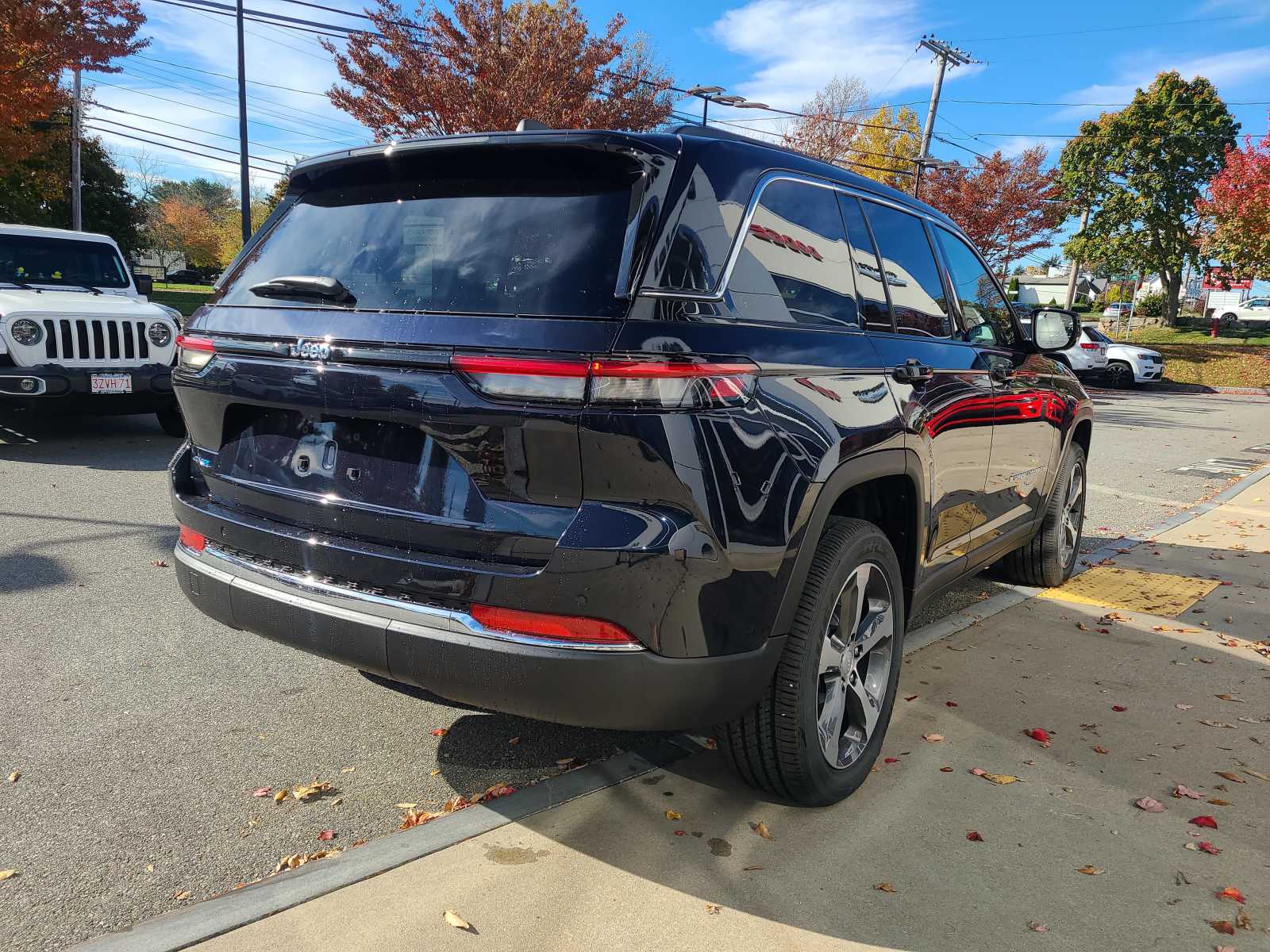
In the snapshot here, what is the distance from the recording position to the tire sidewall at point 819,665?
2.62m

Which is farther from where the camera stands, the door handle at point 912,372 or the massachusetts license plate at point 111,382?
the massachusetts license plate at point 111,382

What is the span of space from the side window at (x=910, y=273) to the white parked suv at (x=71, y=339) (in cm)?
556

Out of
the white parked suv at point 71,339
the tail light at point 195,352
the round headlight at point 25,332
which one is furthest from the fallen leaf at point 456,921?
the round headlight at point 25,332

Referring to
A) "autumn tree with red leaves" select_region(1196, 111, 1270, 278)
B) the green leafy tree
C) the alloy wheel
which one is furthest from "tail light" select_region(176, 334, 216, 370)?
the green leafy tree

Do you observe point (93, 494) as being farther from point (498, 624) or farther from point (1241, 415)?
point (1241, 415)

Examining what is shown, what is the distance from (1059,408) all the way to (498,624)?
3726 millimetres

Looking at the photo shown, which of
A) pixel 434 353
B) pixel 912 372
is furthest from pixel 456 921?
pixel 912 372

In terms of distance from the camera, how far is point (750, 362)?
234 cm

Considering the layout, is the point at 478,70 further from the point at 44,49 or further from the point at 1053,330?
the point at 1053,330

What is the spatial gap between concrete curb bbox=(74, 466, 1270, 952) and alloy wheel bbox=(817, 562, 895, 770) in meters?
0.54

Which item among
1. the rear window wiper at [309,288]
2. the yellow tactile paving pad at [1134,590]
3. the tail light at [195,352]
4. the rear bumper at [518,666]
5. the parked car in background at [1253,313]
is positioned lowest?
the yellow tactile paving pad at [1134,590]

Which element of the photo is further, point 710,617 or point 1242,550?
point 1242,550

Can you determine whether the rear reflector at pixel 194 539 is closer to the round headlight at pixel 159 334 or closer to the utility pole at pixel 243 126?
the round headlight at pixel 159 334

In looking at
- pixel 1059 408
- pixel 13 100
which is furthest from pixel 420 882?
pixel 13 100
